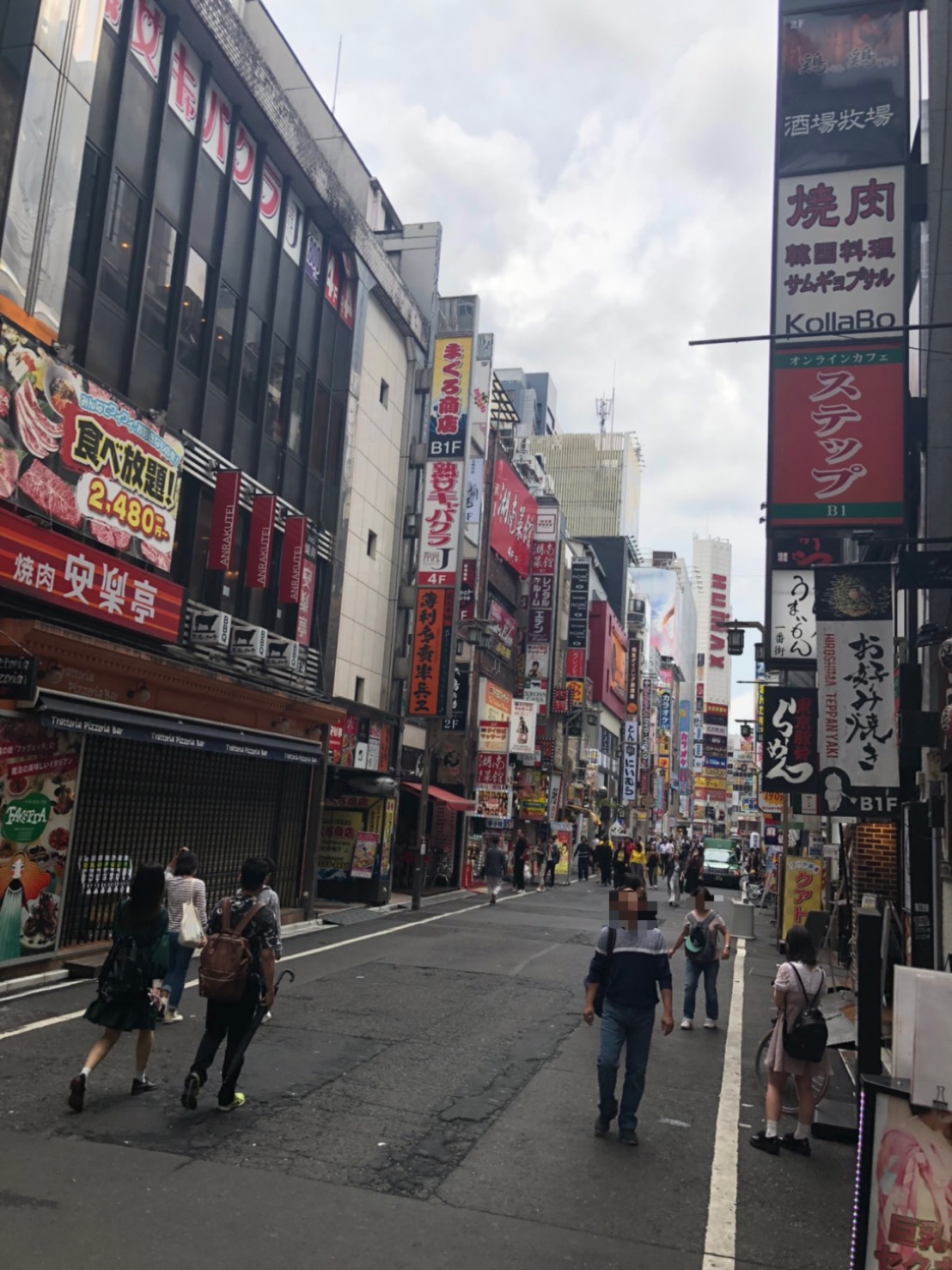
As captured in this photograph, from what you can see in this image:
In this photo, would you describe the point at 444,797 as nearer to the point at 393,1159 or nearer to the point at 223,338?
the point at 223,338

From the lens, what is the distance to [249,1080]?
26.5 ft

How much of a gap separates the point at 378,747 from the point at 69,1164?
19908 mm

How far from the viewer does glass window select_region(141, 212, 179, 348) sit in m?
16.0

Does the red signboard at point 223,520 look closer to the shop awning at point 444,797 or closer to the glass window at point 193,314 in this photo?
the glass window at point 193,314

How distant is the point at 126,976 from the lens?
7160mm

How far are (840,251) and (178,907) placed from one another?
11942mm

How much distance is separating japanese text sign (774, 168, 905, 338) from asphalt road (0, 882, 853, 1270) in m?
9.37

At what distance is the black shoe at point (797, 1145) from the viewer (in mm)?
7312

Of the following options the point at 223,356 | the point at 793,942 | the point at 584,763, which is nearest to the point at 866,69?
the point at 223,356

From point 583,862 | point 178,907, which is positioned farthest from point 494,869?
point 178,907

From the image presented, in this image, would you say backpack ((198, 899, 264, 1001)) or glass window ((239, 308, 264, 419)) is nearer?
backpack ((198, 899, 264, 1001))

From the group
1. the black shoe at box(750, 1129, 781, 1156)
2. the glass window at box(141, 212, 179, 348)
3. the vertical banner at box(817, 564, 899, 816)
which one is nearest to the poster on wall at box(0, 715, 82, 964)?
the glass window at box(141, 212, 179, 348)

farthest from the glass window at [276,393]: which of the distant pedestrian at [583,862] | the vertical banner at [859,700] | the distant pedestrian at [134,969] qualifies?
the distant pedestrian at [583,862]

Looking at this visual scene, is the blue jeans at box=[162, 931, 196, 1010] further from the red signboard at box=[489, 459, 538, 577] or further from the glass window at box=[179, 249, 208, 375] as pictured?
the red signboard at box=[489, 459, 538, 577]
